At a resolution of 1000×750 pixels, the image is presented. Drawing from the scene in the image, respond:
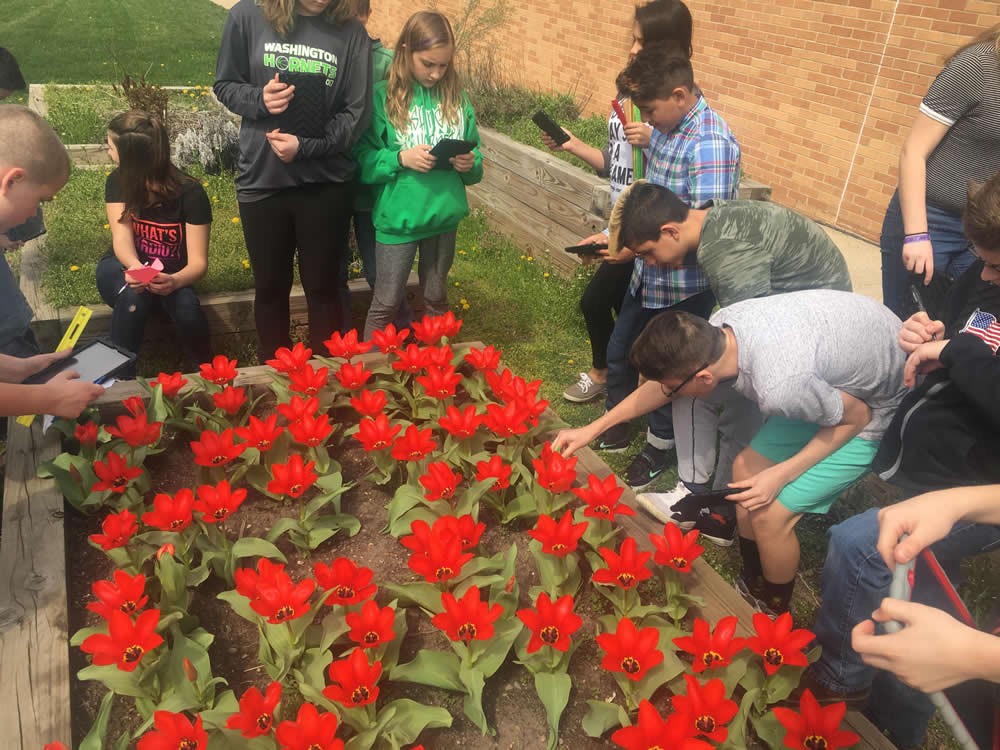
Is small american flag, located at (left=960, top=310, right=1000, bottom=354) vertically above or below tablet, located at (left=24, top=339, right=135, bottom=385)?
above

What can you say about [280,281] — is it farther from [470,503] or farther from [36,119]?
[470,503]

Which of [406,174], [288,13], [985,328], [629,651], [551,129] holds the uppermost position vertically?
[288,13]

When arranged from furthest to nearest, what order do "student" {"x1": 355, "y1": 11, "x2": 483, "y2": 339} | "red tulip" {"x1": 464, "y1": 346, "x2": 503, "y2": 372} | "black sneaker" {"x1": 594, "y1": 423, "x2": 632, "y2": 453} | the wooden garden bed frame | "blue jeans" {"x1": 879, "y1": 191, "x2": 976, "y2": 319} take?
"black sneaker" {"x1": 594, "y1": 423, "x2": 632, "y2": 453}
"student" {"x1": 355, "y1": 11, "x2": 483, "y2": 339}
"blue jeans" {"x1": 879, "y1": 191, "x2": 976, "y2": 319}
"red tulip" {"x1": 464, "y1": 346, "x2": 503, "y2": 372}
the wooden garden bed frame

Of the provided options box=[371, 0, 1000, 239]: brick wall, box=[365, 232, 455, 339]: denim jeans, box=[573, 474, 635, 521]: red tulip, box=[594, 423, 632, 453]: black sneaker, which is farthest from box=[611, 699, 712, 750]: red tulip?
box=[371, 0, 1000, 239]: brick wall

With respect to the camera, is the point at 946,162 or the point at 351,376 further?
the point at 946,162

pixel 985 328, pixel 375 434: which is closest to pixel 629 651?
pixel 375 434

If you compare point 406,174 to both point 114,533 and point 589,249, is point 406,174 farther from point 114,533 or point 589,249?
point 114,533

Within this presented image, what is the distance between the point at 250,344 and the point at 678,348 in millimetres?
2833

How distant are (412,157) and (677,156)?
1.19m

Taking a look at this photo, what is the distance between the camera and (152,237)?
3729 millimetres

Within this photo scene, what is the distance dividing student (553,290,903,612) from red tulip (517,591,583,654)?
2.47 feet

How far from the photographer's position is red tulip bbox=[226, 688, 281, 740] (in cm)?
150

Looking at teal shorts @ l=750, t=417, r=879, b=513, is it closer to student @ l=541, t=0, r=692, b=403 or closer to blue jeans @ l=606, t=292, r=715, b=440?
blue jeans @ l=606, t=292, r=715, b=440

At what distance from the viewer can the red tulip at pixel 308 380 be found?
2.60 meters
